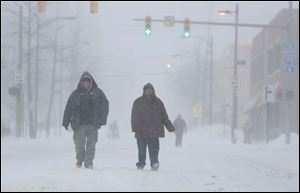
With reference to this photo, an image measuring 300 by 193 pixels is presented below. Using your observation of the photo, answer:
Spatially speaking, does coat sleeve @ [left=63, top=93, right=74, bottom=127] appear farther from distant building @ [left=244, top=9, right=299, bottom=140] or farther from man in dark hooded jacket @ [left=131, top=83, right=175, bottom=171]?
distant building @ [left=244, top=9, right=299, bottom=140]

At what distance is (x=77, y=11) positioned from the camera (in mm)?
76750

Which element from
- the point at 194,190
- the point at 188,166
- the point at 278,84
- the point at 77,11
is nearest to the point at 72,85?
the point at 77,11

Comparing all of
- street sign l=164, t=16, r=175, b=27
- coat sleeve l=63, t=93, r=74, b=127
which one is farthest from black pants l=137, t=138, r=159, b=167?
street sign l=164, t=16, r=175, b=27

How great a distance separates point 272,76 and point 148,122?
139 feet

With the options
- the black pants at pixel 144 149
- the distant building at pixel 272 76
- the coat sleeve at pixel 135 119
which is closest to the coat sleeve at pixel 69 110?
the coat sleeve at pixel 135 119

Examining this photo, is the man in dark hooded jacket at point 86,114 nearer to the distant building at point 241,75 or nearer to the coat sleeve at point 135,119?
the coat sleeve at point 135,119

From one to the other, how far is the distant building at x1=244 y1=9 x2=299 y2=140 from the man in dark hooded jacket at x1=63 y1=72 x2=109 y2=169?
28.7m

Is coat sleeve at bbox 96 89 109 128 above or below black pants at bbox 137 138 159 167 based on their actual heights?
above

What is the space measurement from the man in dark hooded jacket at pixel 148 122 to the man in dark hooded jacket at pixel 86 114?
724 mm

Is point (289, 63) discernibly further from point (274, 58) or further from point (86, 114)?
point (274, 58)

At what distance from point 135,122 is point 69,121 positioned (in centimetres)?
132

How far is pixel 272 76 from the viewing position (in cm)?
5847

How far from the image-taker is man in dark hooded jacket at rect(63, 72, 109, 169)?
54.8 ft

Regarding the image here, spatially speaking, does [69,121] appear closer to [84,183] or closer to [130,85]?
[84,183]
